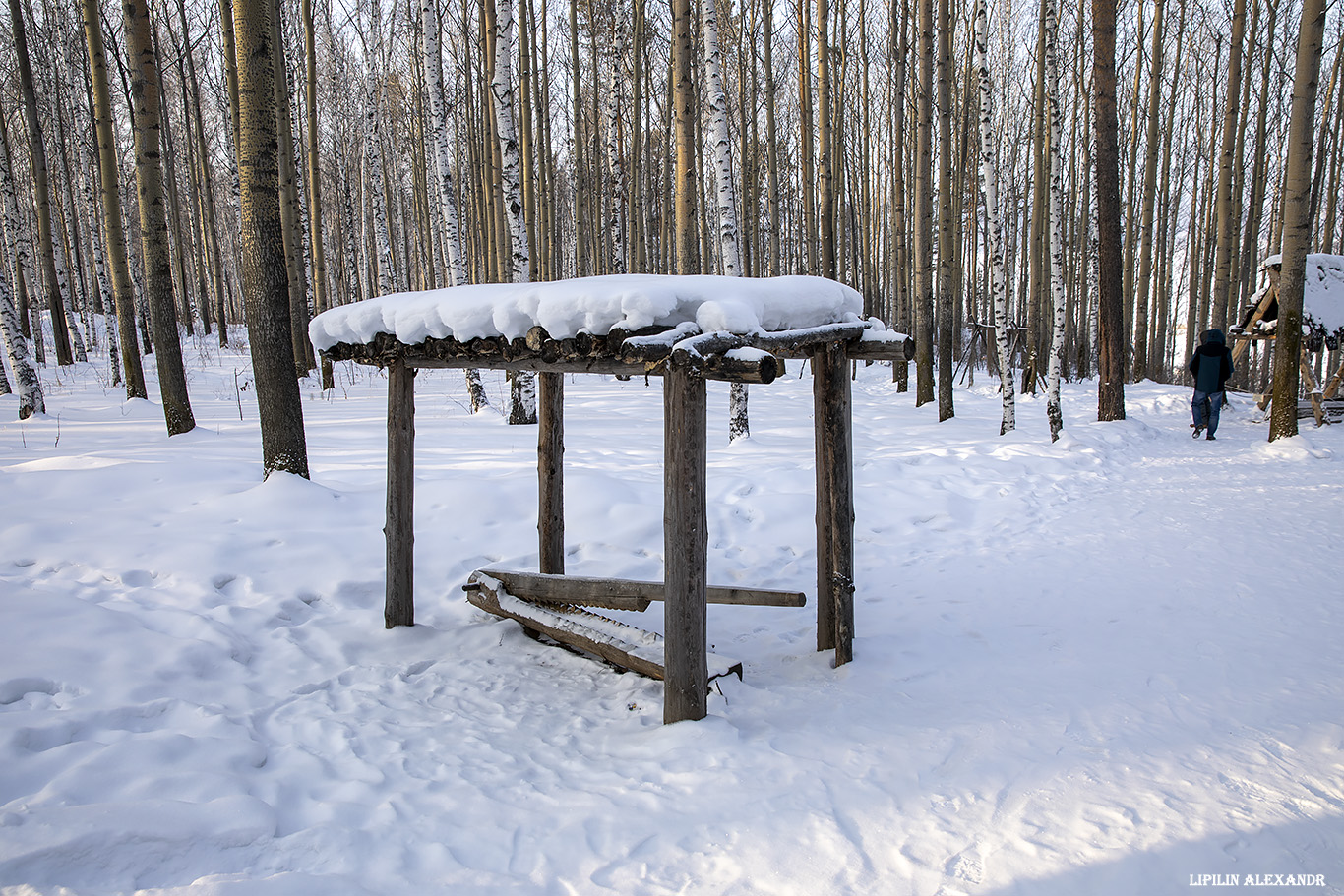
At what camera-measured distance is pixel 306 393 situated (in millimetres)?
13594

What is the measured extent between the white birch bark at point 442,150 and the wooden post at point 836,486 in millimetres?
6681

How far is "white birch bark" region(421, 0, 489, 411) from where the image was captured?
984 centimetres

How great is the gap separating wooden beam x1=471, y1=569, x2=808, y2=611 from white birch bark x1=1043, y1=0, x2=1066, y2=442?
22.7 ft

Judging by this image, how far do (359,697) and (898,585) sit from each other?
376cm

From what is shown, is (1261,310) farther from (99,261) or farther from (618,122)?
(99,261)

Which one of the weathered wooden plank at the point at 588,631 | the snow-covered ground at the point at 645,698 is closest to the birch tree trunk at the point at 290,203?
the snow-covered ground at the point at 645,698

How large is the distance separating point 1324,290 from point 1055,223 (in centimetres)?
503

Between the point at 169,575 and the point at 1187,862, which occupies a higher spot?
the point at 169,575

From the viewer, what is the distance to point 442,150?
10.6m

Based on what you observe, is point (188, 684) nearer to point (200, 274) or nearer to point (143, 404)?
point (143, 404)

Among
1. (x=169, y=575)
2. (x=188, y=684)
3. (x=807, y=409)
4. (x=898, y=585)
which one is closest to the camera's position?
(x=188, y=684)

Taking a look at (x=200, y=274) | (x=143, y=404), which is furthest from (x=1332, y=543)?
(x=200, y=274)

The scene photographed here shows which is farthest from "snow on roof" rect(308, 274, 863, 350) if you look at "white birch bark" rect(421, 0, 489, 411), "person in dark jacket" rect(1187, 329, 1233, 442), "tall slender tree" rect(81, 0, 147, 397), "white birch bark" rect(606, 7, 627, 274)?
"white birch bark" rect(606, 7, 627, 274)

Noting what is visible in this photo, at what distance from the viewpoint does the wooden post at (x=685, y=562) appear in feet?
10.8
